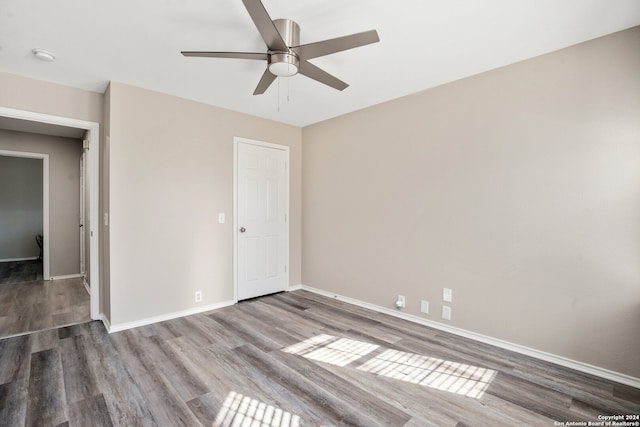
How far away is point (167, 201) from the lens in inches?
133

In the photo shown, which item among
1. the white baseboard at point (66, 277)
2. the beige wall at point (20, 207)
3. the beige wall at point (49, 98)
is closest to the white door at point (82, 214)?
the white baseboard at point (66, 277)

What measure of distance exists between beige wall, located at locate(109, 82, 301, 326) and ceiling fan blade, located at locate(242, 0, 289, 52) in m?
2.04

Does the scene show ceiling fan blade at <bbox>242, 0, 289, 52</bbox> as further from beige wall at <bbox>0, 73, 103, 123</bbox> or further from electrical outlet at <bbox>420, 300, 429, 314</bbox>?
electrical outlet at <bbox>420, 300, 429, 314</bbox>

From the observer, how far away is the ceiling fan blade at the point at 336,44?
175 centimetres

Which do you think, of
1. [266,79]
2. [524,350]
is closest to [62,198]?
[266,79]

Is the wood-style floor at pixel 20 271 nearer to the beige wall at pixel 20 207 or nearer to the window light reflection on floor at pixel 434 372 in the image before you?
the beige wall at pixel 20 207

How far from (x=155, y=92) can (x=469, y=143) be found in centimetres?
339

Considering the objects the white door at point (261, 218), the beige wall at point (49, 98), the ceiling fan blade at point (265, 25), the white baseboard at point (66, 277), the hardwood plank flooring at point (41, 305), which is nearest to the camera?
the ceiling fan blade at point (265, 25)

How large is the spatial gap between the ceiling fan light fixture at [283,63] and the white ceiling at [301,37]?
0.89 ft

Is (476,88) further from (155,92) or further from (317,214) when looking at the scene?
(155,92)

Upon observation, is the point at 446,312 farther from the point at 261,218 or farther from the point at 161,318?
the point at 161,318

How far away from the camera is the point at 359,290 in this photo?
391 centimetres

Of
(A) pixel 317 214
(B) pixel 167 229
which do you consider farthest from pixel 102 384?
(A) pixel 317 214

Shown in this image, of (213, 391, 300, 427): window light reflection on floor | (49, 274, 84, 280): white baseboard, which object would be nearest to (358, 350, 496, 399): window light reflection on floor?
(213, 391, 300, 427): window light reflection on floor
